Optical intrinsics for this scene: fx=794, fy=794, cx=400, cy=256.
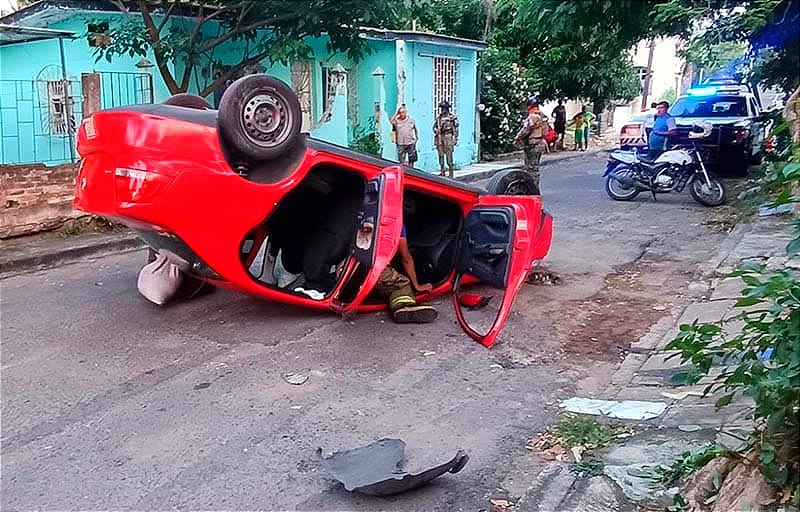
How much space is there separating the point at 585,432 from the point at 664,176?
10407 millimetres

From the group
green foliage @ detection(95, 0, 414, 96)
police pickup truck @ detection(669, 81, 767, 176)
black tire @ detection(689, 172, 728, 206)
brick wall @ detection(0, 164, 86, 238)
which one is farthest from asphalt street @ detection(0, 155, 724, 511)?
police pickup truck @ detection(669, 81, 767, 176)

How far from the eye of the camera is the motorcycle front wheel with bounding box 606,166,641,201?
1426 centimetres

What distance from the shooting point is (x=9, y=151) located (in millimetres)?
11773

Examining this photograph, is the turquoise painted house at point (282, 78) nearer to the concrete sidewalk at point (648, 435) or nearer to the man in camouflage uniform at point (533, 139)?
the man in camouflage uniform at point (533, 139)

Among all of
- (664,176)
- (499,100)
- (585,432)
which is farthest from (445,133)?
(585,432)

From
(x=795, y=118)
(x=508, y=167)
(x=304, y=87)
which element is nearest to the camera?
(x=795, y=118)

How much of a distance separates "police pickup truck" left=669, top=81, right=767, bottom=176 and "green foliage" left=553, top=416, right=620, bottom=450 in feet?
40.4

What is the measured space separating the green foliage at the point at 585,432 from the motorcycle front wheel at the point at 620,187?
33.8 ft

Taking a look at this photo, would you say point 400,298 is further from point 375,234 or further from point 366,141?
point 366,141

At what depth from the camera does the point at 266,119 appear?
19.5 feet

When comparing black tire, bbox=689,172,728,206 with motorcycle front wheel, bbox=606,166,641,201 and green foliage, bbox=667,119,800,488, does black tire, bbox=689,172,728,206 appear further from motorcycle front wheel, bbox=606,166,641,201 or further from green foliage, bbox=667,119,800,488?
green foliage, bbox=667,119,800,488

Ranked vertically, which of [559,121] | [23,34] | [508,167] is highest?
[23,34]

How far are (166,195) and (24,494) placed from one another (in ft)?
8.04

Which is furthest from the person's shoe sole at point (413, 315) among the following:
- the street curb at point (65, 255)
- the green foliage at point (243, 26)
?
the green foliage at point (243, 26)
